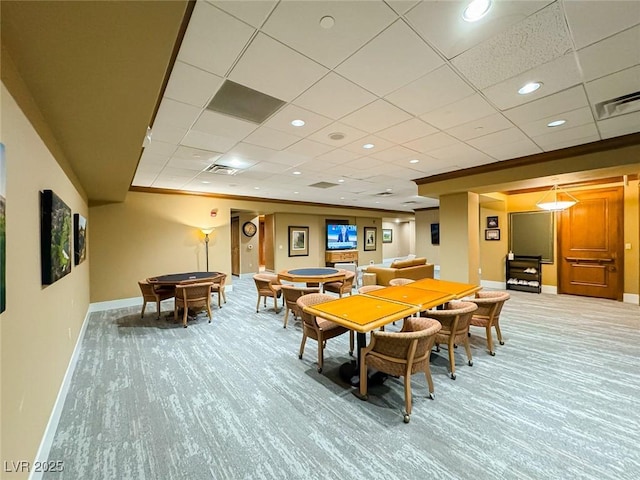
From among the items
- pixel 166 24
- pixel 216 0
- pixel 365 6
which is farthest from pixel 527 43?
pixel 166 24

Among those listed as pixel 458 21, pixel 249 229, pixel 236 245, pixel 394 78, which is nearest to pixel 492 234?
pixel 394 78

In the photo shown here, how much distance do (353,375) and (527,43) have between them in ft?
10.5

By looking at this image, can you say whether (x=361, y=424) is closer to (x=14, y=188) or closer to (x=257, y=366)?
(x=257, y=366)

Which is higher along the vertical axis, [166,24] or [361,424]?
[166,24]

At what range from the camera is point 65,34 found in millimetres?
1242

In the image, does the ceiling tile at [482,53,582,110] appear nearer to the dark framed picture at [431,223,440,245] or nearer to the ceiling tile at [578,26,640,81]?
the ceiling tile at [578,26,640,81]

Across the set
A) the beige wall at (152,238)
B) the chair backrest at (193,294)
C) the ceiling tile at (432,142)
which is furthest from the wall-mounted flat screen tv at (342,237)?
the ceiling tile at (432,142)

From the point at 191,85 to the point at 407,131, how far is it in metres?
2.43

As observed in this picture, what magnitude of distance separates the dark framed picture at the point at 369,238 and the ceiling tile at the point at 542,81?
950 cm

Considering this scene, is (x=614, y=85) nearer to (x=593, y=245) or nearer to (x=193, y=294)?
(x=593, y=245)

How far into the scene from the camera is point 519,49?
1921 mm

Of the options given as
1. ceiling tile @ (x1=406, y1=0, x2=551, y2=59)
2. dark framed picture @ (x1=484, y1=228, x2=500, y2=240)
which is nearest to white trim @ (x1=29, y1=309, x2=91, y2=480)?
ceiling tile @ (x1=406, y1=0, x2=551, y2=59)

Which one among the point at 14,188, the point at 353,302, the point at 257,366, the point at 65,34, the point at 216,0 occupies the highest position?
the point at 216,0

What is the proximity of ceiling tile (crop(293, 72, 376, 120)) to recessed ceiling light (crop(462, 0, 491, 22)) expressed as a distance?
913 millimetres
